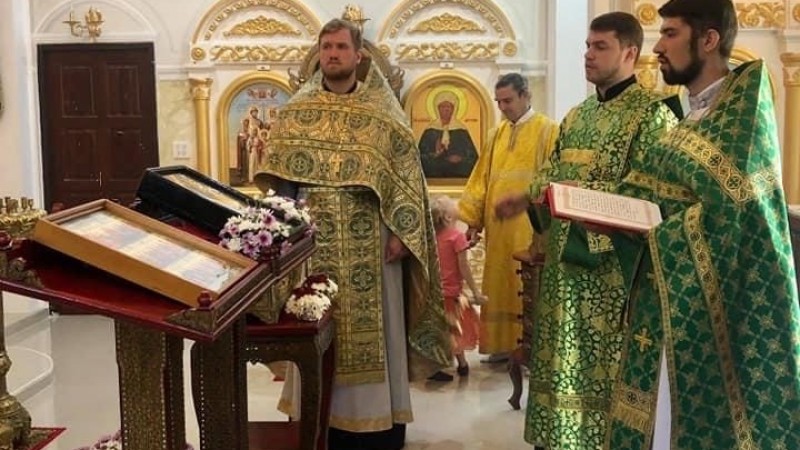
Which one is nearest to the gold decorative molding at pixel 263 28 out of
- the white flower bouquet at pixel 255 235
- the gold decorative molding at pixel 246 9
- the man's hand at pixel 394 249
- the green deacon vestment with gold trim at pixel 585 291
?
the gold decorative molding at pixel 246 9

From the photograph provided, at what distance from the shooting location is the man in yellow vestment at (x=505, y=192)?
5.27 m

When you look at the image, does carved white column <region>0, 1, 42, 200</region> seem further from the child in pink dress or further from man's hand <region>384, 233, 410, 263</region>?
man's hand <region>384, 233, 410, 263</region>

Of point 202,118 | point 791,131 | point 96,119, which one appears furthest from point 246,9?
point 791,131

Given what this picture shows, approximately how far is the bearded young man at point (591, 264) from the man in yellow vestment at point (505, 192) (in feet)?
5.57

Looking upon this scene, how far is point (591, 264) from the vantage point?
131 inches

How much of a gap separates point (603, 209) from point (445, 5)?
589 cm

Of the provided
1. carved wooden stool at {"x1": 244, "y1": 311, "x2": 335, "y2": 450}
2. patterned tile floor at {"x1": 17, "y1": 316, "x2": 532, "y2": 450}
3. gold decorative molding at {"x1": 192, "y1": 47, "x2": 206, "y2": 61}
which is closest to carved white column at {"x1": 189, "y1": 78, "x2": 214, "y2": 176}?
gold decorative molding at {"x1": 192, "y1": 47, "x2": 206, "y2": 61}

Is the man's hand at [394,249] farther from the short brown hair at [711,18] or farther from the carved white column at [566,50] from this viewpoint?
the carved white column at [566,50]

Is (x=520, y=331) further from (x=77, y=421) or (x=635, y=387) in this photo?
(x=635, y=387)

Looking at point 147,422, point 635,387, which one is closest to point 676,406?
point 635,387

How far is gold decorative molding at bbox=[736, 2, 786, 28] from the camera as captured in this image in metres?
5.51

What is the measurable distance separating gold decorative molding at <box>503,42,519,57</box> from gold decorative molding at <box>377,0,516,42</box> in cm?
6

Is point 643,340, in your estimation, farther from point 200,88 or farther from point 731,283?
point 200,88

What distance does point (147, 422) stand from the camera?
2152mm
